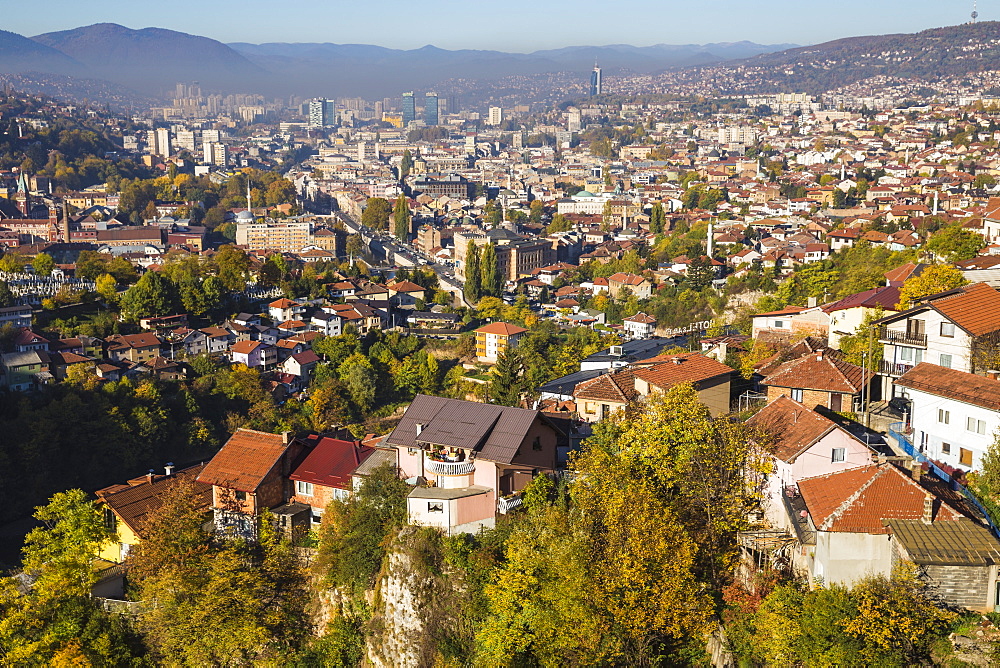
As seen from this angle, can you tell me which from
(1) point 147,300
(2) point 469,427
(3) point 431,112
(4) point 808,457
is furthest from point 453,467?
(3) point 431,112

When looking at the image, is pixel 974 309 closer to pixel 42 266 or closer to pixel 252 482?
pixel 252 482

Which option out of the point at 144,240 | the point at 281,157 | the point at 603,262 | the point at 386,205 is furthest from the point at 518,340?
the point at 281,157

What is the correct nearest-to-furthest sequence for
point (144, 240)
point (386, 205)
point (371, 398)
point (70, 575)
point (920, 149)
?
point (70, 575)
point (371, 398)
point (144, 240)
point (920, 149)
point (386, 205)

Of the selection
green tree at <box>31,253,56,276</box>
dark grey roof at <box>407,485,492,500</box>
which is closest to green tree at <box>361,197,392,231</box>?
green tree at <box>31,253,56,276</box>

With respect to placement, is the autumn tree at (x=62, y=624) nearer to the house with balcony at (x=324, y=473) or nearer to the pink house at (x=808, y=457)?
the house with balcony at (x=324, y=473)

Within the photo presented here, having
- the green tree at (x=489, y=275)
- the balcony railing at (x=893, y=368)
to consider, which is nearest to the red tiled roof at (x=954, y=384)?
the balcony railing at (x=893, y=368)

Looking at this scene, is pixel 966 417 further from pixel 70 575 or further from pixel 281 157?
pixel 281 157
